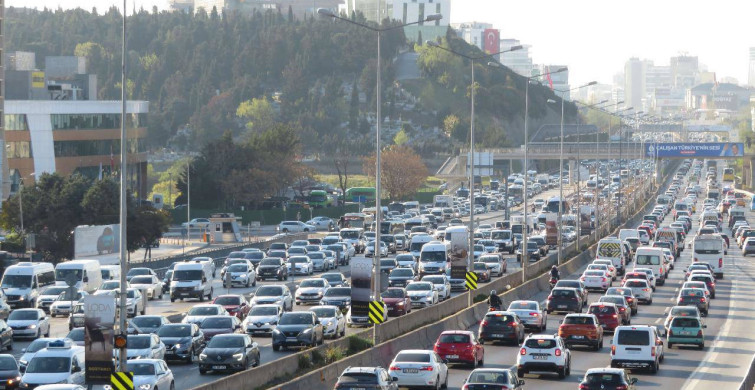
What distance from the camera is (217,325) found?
1624 inches

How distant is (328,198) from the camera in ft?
515

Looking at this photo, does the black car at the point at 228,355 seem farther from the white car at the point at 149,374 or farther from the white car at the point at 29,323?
the white car at the point at 29,323

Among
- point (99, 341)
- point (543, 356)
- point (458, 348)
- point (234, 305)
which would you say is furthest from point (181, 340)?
point (234, 305)

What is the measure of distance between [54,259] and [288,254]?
14458mm

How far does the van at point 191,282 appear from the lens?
190 ft

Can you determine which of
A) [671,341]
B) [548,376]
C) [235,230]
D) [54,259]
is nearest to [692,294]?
[671,341]

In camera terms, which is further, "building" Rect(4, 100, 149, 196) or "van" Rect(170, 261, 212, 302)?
"building" Rect(4, 100, 149, 196)

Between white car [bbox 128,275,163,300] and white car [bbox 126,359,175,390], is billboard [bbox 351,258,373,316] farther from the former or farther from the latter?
white car [bbox 128,275,163,300]

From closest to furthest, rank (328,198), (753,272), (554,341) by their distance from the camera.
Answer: (554,341)
(753,272)
(328,198)

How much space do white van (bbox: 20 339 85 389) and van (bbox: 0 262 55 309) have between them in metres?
21.0

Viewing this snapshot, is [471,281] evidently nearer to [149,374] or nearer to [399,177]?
[149,374]

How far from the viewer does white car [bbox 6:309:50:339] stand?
141ft

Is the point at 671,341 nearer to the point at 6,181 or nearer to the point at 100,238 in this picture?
the point at 100,238

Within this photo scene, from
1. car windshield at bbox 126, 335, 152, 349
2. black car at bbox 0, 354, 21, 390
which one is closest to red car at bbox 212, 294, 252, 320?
car windshield at bbox 126, 335, 152, 349
